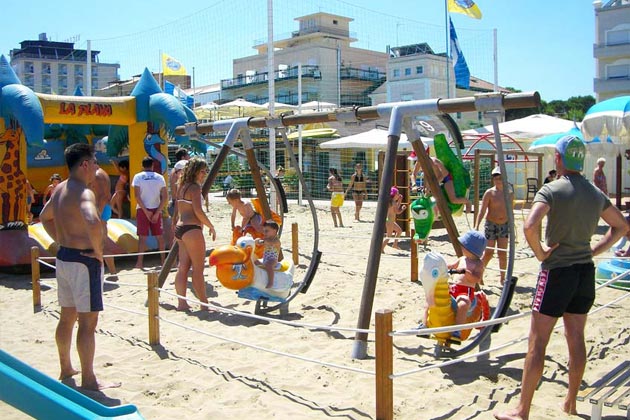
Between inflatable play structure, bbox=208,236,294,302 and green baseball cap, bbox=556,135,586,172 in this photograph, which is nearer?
green baseball cap, bbox=556,135,586,172

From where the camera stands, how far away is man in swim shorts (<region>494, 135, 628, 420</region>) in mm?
3381

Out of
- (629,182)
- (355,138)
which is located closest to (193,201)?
(355,138)

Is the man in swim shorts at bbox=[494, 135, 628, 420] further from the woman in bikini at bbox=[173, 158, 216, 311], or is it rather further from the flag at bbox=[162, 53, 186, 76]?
the flag at bbox=[162, 53, 186, 76]

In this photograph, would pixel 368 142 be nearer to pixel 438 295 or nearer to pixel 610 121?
pixel 610 121

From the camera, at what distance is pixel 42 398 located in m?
1.91

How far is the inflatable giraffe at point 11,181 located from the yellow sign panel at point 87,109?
75 centimetres

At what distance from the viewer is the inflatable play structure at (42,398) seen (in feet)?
6.18

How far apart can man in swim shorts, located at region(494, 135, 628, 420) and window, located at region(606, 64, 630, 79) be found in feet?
103

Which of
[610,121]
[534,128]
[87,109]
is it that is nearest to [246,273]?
[87,109]

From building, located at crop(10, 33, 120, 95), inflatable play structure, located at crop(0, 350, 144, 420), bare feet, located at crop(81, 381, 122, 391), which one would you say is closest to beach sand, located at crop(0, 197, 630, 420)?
bare feet, located at crop(81, 381, 122, 391)

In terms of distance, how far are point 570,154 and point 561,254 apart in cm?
58

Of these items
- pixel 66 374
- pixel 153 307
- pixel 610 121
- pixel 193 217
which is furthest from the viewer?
pixel 610 121

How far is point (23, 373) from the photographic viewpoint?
2.17 m

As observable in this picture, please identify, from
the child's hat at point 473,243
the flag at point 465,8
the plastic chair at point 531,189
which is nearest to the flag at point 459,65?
the flag at point 465,8
